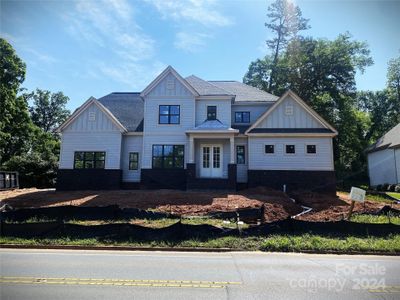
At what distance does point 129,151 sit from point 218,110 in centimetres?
780

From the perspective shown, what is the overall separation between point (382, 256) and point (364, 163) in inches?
1694

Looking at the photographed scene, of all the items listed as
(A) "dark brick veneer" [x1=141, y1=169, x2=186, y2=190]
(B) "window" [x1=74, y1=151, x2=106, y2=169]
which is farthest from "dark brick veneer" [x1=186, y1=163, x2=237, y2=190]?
(B) "window" [x1=74, y1=151, x2=106, y2=169]

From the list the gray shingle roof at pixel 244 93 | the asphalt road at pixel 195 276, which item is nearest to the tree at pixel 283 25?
the gray shingle roof at pixel 244 93

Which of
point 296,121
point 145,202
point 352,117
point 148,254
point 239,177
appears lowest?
point 148,254

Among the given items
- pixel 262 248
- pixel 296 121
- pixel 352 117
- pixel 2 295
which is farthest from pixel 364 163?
pixel 2 295

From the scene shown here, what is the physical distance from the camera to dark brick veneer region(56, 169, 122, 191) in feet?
74.3

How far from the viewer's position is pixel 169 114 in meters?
23.1

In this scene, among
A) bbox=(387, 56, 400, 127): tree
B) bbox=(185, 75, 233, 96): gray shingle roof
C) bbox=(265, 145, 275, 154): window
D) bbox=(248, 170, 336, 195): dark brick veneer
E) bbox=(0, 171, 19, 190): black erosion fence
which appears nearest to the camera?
bbox=(248, 170, 336, 195): dark brick veneer

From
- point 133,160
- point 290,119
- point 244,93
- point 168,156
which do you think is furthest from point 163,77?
point 290,119

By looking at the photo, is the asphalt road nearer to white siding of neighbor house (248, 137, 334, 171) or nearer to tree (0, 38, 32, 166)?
white siding of neighbor house (248, 137, 334, 171)

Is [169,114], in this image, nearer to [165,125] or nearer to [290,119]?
[165,125]

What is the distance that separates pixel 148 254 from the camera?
361 inches

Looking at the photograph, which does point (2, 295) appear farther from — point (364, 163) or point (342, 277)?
point (364, 163)

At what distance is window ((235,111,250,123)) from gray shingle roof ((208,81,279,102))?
1.11m
